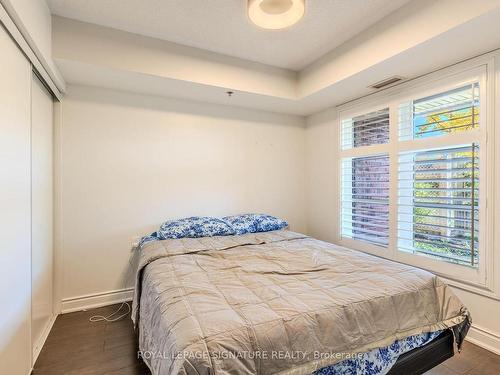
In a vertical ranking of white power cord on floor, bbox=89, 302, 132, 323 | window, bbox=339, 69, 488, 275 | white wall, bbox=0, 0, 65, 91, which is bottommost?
white power cord on floor, bbox=89, 302, 132, 323

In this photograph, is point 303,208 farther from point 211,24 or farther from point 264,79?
point 211,24

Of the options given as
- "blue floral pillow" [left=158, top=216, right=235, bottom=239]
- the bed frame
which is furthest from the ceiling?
the bed frame

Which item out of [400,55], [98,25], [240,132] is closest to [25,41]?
[98,25]

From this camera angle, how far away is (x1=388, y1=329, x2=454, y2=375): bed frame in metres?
1.42

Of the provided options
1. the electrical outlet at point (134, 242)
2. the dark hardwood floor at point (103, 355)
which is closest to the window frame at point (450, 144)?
the dark hardwood floor at point (103, 355)

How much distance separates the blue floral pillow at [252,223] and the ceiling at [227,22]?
5.85ft

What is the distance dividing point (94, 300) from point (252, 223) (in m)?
1.78

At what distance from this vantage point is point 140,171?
111 inches

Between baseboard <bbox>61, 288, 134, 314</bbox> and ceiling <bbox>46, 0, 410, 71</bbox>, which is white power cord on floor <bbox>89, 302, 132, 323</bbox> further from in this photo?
ceiling <bbox>46, 0, 410, 71</bbox>

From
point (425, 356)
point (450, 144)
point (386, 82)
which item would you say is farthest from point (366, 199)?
point (425, 356)

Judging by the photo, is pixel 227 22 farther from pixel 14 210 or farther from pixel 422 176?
pixel 422 176

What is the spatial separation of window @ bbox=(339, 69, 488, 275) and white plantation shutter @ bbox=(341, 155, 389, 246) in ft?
0.03

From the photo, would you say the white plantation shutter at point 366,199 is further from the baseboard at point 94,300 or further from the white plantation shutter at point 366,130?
the baseboard at point 94,300

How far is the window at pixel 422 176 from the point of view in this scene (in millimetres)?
2049
